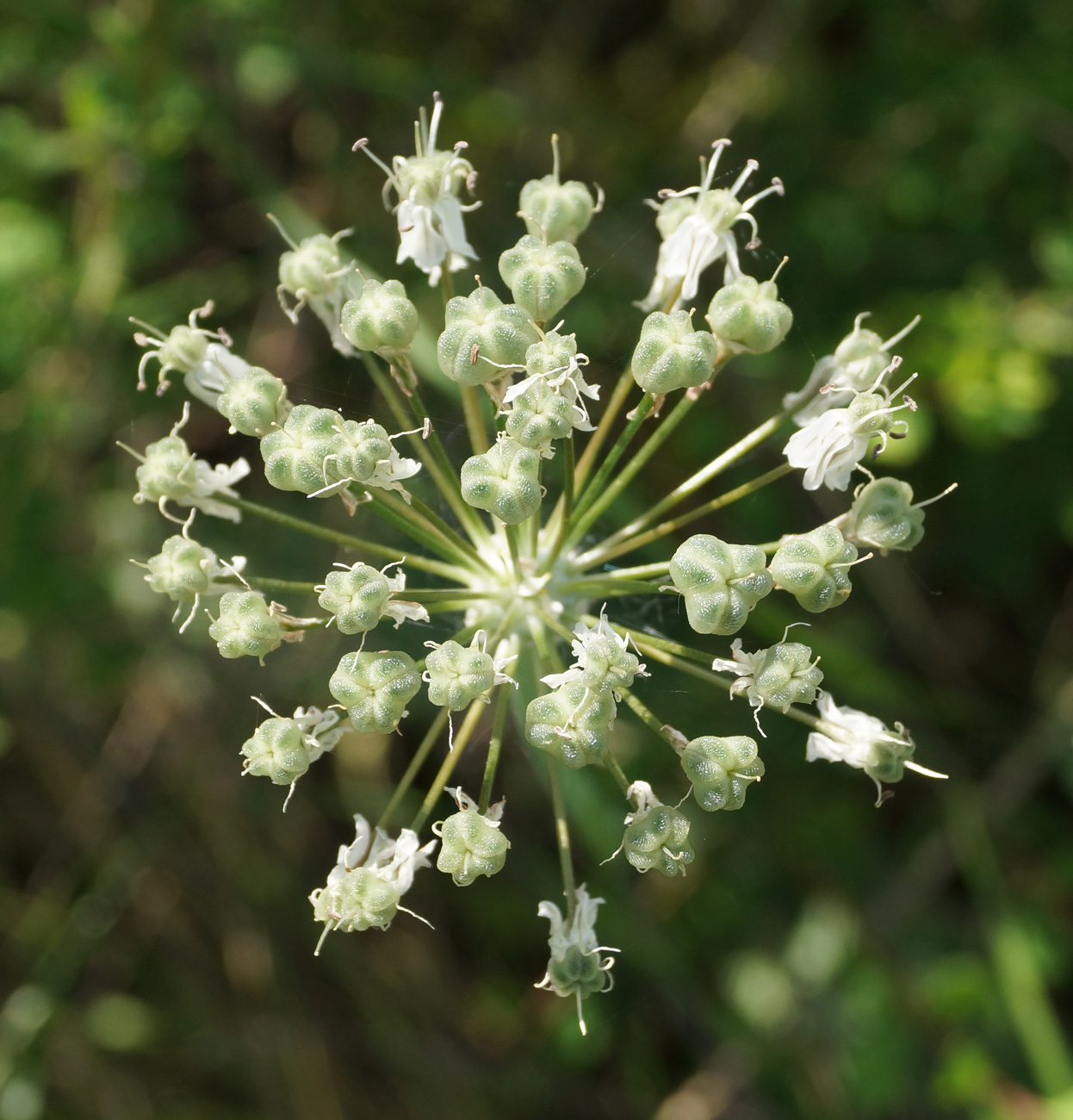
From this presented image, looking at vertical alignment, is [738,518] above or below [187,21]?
below

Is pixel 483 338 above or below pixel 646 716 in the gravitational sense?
above

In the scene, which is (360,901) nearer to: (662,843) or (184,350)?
(662,843)

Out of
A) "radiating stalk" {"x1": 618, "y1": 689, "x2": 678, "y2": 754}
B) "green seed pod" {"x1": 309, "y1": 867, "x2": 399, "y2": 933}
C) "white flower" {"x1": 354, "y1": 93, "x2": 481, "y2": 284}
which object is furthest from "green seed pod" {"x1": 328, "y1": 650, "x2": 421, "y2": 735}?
"white flower" {"x1": 354, "y1": 93, "x2": 481, "y2": 284}

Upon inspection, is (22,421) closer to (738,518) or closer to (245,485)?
(245,485)

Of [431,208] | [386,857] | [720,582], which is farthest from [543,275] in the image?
[386,857]

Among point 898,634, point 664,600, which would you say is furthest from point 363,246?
point 898,634
